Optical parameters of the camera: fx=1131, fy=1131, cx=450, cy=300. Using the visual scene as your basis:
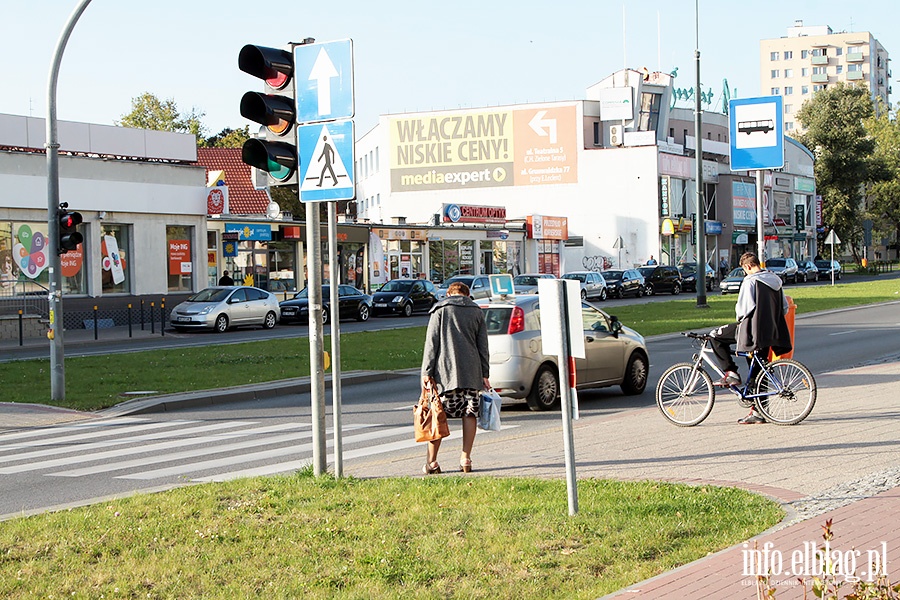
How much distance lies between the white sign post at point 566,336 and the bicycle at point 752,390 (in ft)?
16.9

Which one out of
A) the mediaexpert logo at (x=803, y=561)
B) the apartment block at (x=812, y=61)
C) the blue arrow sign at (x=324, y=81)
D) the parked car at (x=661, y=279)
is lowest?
the mediaexpert logo at (x=803, y=561)

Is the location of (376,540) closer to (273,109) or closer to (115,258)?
(273,109)

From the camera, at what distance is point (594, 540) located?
6660 mm

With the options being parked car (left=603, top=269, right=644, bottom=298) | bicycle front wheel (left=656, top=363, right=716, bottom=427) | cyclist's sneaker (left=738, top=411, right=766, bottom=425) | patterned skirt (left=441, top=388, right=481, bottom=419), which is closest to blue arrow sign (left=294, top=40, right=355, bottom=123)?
patterned skirt (left=441, top=388, right=481, bottom=419)

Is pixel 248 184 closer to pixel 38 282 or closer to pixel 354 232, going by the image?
pixel 354 232

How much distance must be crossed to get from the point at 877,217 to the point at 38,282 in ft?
287

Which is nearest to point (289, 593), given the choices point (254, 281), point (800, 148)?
point (254, 281)

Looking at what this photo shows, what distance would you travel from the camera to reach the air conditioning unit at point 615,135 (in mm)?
79688

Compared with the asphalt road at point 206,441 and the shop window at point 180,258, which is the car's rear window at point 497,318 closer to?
the asphalt road at point 206,441

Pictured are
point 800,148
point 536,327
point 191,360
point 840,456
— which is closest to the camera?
point 840,456

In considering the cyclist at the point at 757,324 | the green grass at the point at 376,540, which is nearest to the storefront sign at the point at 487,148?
the cyclist at the point at 757,324

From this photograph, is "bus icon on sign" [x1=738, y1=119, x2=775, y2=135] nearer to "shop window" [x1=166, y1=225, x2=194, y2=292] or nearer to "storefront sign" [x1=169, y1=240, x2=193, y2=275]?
"shop window" [x1=166, y1=225, x2=194, y2=292]

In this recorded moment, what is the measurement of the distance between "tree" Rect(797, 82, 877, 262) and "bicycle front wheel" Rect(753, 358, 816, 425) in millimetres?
91472

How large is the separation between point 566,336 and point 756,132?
11.2 m
